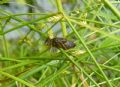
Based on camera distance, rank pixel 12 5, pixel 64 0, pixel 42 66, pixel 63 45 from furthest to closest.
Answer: pixel 64 0, pixel 12 5, pixel 42 66, pixel 63 45

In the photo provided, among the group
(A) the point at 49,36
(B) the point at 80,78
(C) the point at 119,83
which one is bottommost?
(C) the point at 119,83

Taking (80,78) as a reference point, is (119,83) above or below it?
below

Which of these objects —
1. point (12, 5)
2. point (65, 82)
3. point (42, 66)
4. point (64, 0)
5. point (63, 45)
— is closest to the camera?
point (63, 45)

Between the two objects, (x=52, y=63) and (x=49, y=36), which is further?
(x=52, y=63)

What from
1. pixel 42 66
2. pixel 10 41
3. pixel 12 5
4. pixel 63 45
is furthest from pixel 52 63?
pixel 10 41

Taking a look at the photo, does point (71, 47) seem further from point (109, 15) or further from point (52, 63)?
point (109, 15)

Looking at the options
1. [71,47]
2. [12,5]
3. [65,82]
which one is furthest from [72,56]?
[12,5]

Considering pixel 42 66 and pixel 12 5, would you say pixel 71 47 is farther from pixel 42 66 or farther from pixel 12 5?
pixel 12 5

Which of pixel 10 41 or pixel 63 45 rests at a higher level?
pixel 63 45

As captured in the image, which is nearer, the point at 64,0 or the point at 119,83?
the point at 119,83
